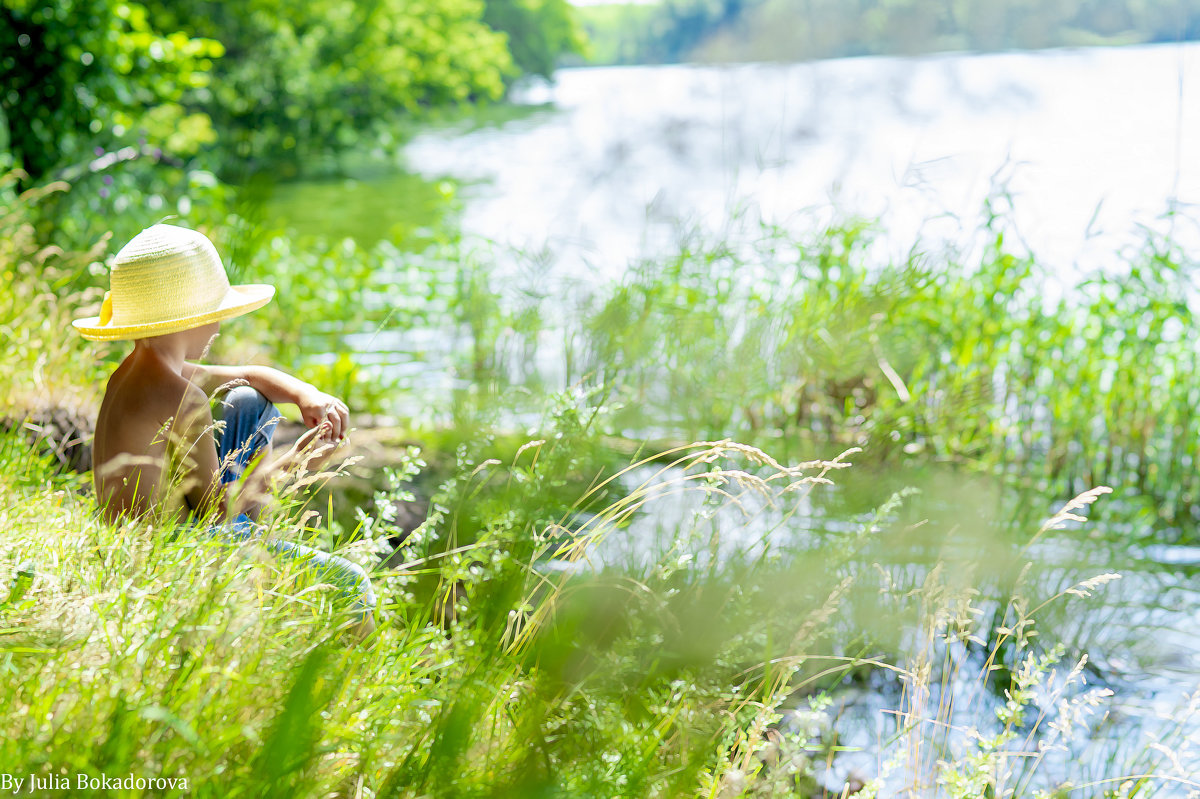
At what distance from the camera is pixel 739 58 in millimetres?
888

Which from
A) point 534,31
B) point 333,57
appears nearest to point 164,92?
point 534,31

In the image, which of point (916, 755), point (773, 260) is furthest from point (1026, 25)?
point (773, 260)

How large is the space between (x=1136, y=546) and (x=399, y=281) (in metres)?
5.24

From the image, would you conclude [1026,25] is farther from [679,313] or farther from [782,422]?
[782,422]

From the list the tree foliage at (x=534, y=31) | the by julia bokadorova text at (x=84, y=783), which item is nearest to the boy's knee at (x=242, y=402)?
the by julia bokadorova text at (x=84, y=783)

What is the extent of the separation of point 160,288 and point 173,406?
26 centimetres

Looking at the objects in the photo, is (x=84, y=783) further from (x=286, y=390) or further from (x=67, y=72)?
(x=67, y=72)

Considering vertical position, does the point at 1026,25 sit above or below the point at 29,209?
above

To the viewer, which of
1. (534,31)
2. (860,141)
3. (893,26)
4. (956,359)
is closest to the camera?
(893,26)

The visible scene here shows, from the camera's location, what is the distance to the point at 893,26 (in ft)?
2.77

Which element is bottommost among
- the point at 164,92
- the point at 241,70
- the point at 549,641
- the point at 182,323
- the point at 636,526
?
the point at 636,526

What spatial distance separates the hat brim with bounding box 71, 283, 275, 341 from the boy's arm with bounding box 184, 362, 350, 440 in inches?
7.5

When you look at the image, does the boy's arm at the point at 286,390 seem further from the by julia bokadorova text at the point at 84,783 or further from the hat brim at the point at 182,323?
the by julia bokadorova text at the point at 84,783

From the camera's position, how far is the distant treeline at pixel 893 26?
0.81 meters
